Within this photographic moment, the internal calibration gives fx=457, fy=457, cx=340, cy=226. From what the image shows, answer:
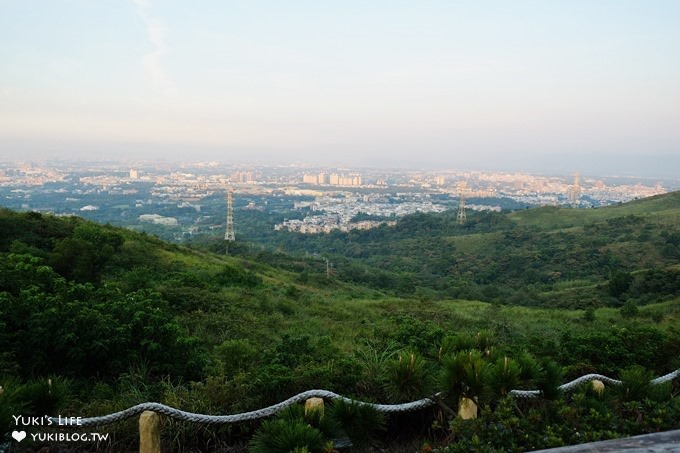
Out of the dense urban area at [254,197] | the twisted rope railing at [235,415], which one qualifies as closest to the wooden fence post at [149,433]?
the twisted rope railing at [235,415]

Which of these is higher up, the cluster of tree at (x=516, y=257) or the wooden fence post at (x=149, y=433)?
the wooden fence post at (x=149, y=433)

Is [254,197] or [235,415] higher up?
[235,415]

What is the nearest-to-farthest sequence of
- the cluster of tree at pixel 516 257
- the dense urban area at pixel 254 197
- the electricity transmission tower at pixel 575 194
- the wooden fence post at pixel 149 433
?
the wooden fence post at pixel 149 433 < the cluster of tree at pixel 516 257 < the dense urban area at pixel 254 197 < the electricity transmission tower at pixel 575 194

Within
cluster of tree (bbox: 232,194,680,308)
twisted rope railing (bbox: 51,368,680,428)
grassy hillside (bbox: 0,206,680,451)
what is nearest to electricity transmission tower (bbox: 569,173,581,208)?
cluster of tree (bbox: 232,194,680,308)

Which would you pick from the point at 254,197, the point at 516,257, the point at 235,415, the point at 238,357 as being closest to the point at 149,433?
the point at 235,415

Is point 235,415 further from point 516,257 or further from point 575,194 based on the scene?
point 575,194

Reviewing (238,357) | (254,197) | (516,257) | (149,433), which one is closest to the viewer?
(149,433)

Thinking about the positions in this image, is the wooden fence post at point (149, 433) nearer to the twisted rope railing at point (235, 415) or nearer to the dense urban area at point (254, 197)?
the twisted rope railing at point (235, 415)

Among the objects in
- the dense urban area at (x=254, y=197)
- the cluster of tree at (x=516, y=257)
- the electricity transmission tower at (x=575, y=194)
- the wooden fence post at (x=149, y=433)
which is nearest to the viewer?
the wooden fence post at (x=149, y=433)

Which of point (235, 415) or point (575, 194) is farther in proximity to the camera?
point (575, 194)
